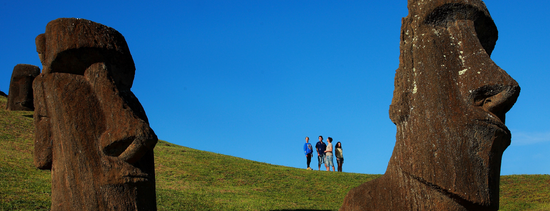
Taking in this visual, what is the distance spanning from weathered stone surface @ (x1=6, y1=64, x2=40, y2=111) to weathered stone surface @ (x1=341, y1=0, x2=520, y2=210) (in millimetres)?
20543

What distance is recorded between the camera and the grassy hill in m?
11.3

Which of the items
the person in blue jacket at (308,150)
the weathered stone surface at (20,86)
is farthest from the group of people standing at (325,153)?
the weathered stone surface at (20,86)

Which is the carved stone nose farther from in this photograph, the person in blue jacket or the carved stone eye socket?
the person in blue jacket

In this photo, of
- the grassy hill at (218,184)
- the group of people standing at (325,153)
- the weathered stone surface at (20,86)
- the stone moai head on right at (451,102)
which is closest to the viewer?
the stone moai head on right at (451,102)

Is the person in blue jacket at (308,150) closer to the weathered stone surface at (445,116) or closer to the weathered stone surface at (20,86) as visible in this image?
the weathered stone surface at (20,86)

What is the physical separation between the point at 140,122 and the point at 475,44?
3.85 m

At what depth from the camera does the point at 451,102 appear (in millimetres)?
4832

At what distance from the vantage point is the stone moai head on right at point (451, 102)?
4.69 meters

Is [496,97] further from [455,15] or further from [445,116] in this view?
[455,15]

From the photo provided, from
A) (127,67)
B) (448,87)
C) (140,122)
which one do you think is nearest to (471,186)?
(448,87)

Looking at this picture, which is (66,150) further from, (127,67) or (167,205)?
(167,205)

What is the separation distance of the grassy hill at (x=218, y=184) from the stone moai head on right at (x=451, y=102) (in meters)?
7.14

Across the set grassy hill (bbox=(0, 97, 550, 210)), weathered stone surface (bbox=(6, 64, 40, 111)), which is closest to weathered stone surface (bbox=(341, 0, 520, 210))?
grassy hill (bbox=(0, 97, 550, 210))

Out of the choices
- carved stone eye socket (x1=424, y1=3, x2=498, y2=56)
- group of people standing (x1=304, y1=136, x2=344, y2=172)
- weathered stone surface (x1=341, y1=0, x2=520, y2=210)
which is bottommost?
weathered stone surface (x1=341, y1=0, x2=520, y2=210)
